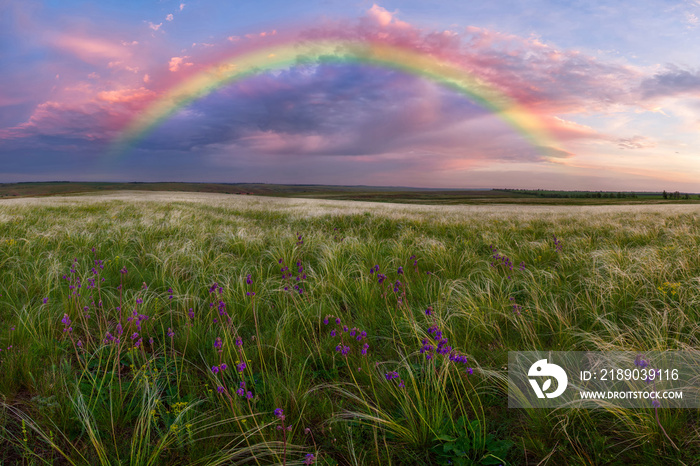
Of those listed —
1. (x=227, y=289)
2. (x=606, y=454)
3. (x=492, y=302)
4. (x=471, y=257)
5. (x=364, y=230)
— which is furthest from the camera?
(x=364, y=230)

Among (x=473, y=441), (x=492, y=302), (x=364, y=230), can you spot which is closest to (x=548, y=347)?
(x=492, y=302)

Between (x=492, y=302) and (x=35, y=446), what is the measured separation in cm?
392

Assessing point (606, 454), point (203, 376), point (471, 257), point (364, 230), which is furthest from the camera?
point (364, 230)

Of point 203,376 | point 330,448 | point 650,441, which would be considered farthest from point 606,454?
point 203,376

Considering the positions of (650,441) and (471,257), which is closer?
(650,441)

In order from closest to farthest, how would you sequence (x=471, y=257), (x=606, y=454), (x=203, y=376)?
(x=606, y=454), (x=203, y=376), (x=471, y=257)

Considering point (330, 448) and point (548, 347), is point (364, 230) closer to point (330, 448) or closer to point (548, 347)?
point (548, 347)

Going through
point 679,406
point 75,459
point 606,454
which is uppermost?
point 679,406

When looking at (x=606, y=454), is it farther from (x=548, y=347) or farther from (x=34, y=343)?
(x=34, y=343)

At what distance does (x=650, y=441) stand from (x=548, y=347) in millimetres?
1105

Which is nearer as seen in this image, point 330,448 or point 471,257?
point 330,448

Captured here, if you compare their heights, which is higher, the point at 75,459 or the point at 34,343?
the point at 34,343

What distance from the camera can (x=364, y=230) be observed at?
9.98 meters

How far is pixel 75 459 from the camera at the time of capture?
5.88 ft
